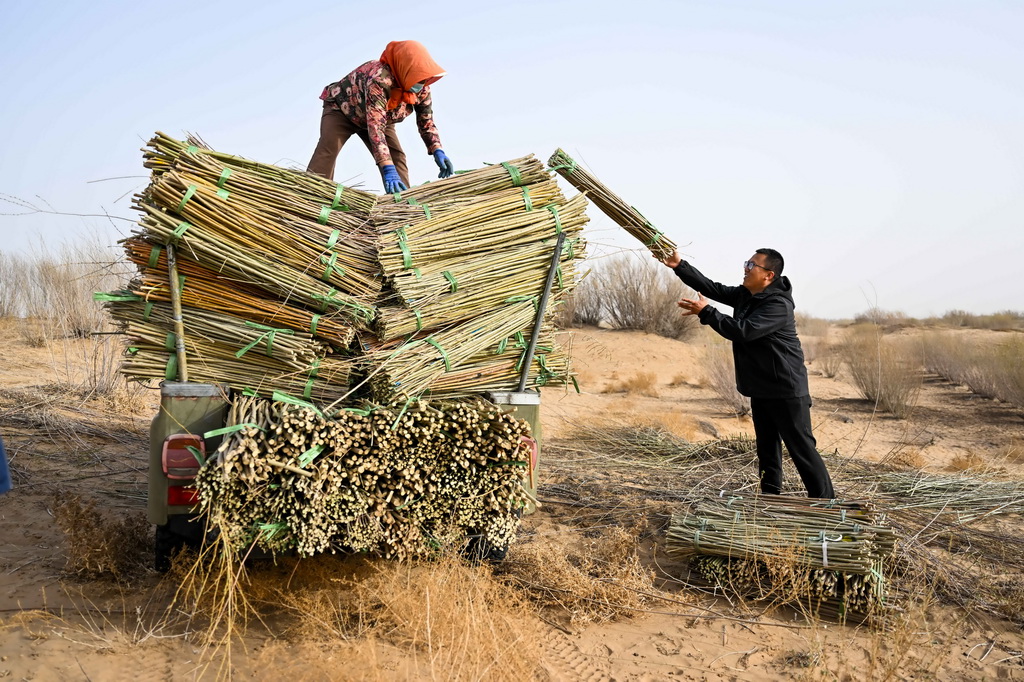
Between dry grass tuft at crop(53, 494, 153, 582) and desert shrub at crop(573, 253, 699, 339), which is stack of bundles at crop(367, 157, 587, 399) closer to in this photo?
dry grass tuft at crop(53, 494, 153, 582)

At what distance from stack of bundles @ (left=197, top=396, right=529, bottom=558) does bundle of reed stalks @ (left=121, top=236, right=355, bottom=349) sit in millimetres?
361

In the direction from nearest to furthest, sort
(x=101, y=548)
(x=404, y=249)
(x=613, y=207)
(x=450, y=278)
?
(x=404, y=249) < (x=450, y=278) < (x=101, y=548) < (x=613, y=207)

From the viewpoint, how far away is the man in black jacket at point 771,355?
13.9 feet

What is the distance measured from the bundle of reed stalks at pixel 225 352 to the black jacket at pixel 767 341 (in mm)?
2277

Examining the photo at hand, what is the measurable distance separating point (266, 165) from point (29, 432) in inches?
Answer: 186

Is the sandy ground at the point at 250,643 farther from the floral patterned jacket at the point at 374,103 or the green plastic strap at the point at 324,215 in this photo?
the floral patterned jacket at the point at 374,103

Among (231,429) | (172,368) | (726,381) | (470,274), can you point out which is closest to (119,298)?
(172,368)

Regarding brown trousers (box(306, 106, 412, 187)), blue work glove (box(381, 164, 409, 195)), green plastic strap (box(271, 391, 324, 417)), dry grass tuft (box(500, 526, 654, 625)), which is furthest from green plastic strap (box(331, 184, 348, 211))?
dry grass tuft (box(500, 526, 654, 625))

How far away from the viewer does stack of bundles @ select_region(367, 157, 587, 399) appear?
10.5ft

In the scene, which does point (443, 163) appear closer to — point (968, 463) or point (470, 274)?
point (470, 274)

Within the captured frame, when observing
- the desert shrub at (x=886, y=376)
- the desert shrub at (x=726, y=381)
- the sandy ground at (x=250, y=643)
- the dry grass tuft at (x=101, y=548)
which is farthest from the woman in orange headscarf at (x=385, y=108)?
the desert shrub at (x=886, y=376)

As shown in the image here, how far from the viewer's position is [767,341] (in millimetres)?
4301

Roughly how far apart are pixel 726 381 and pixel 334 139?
299 inches

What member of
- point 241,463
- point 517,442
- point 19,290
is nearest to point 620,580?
point 517,442
